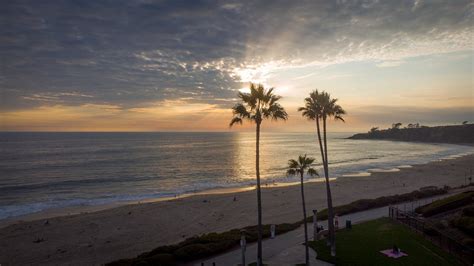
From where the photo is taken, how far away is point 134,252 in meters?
26.4

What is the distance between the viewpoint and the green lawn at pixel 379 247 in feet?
62.3

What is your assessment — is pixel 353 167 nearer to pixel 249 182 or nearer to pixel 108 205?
pixel 249 182

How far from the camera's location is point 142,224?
34438mm

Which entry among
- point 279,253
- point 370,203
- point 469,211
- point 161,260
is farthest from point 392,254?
point 370,203

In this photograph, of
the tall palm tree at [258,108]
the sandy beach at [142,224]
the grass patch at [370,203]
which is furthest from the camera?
the grass patch at [370,203]

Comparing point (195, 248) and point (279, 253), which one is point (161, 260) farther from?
point (279, 253)

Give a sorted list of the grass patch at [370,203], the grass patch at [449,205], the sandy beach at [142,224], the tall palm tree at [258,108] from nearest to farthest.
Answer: the tall palm tree at [258,108], the sandy beach at [142,224], the grass patch at [449,205], the grass patch at [370,203]

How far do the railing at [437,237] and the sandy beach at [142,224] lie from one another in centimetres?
1112

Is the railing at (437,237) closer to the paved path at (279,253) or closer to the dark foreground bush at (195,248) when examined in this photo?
the paved path at (279,253)

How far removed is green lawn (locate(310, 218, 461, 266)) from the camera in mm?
18984

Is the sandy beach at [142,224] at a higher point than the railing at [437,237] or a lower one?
lower

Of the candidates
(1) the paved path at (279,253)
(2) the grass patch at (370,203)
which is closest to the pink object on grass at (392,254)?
(1) the paved path at (279,253)

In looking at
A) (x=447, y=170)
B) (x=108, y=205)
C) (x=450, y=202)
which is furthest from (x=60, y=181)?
(x=447, y=170)

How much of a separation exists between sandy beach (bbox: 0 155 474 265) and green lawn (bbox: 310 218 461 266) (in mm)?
10729
